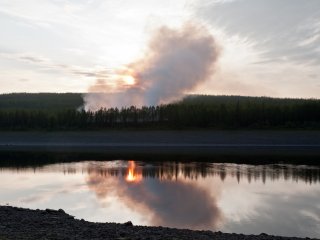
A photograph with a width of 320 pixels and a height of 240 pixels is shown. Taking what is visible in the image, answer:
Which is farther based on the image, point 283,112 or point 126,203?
point 283,112

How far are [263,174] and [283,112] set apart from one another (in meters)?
46.2

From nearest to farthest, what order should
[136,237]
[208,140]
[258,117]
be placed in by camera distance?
[136,237] < [208,140] < [258,117]

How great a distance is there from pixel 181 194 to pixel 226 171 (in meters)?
11.0

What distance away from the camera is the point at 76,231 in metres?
14.2

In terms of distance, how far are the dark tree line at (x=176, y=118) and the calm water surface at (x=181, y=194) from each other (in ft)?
122

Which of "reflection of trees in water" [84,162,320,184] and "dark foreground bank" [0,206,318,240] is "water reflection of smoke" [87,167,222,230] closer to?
"dark foreground bank" [0,206,318,240]

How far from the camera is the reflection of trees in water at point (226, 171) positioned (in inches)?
→ 1252

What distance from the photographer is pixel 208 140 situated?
64.8 meters

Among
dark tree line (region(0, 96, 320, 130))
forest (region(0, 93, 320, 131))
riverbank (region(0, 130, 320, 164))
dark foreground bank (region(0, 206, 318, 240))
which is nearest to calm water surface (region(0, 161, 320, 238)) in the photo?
dark foreground bank (region(0, 206, 318, 240))

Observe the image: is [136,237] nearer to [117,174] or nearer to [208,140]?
[117,174]

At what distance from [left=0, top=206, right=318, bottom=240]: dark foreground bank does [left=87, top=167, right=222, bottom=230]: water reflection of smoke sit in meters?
2.50

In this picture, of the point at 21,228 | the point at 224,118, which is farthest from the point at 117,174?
the point at 224,118

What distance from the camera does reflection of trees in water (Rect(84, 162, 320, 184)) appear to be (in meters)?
31.8

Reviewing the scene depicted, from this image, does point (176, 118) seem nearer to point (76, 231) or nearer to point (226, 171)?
point (226, 171)
